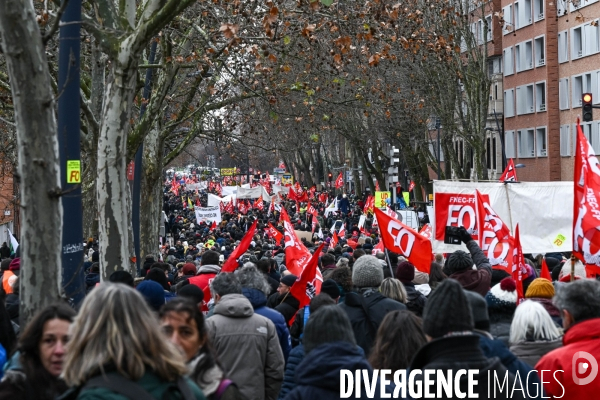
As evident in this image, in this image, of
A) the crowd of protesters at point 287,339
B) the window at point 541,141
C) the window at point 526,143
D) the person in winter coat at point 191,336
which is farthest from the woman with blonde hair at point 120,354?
the window at point 526,143

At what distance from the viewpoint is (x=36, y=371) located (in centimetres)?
438

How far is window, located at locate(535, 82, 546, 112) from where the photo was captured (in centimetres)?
5681

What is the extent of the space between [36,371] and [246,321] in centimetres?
259

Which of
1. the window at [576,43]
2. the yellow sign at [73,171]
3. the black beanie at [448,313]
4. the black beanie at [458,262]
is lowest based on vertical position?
the black beanie at [458,262]

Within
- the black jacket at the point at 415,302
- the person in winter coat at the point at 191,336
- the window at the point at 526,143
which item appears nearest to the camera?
the person in winter coat at the point at 191,336

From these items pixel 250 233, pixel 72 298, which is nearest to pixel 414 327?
pixel 72 298

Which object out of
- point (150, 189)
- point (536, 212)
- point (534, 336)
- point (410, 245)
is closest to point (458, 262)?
point (534, 336)

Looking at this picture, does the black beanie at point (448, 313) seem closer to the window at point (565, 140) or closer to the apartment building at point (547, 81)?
the apartment building at point (547, 81)

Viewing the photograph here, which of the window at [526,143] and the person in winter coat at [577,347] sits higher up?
the window at [526,143]

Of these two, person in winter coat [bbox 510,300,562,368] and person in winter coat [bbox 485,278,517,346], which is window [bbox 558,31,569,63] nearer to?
person in winter coat [bbox 485,278,517,346]

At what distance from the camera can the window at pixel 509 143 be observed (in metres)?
62.5

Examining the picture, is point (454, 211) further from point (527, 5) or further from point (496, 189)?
point (527, 5)

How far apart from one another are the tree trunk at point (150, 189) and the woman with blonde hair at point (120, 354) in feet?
58.5

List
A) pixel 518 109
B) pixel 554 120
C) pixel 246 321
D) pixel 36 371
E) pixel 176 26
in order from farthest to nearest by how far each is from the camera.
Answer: pixel 518 109, pixel 554 120, pixel 176 26, pixel 246 321, pixel 36 371
